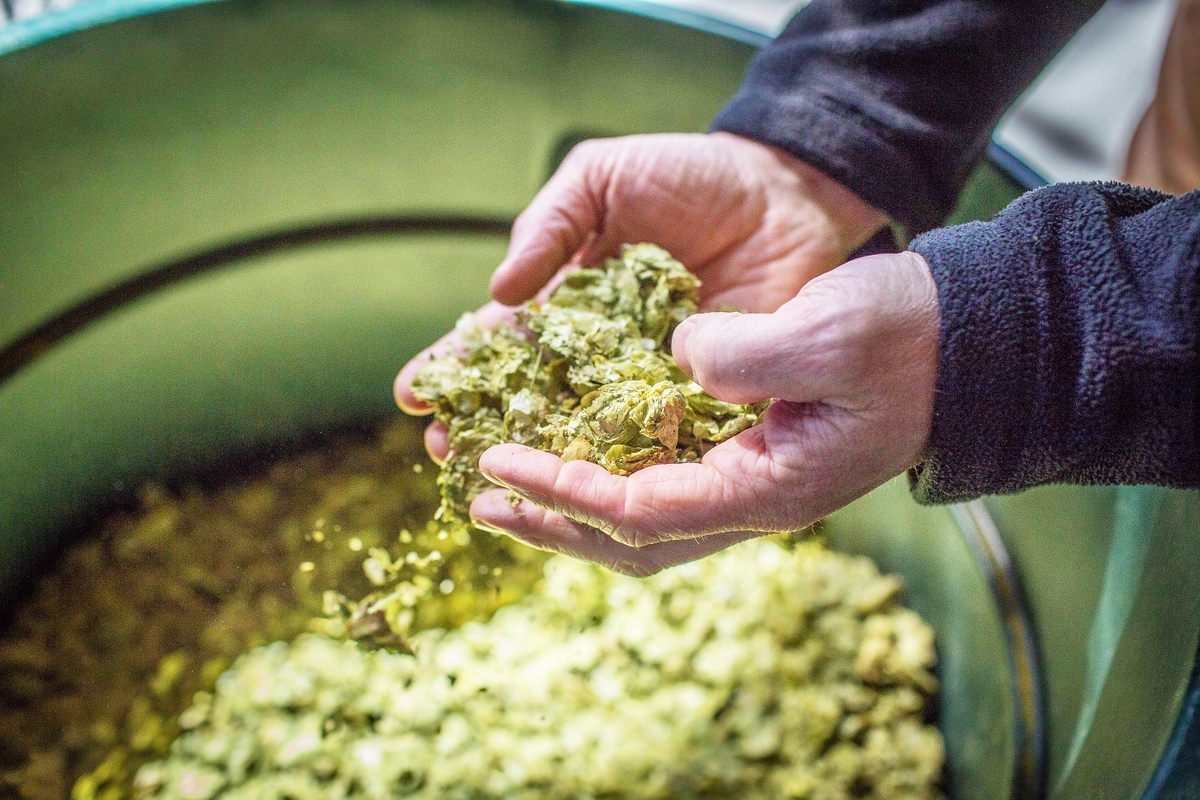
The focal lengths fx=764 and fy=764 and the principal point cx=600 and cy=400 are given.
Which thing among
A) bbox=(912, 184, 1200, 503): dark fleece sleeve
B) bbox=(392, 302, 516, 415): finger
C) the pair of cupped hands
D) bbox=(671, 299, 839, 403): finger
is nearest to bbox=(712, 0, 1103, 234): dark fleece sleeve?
the pair of cupped hands

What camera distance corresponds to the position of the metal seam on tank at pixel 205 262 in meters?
1.21

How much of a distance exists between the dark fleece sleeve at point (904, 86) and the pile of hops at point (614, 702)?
2.01 ft

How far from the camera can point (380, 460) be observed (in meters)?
0.97

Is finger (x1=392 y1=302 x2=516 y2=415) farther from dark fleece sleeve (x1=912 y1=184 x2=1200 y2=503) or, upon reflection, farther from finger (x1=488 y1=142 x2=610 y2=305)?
dark fleece sleeve (x1=912 y1=184 x2=1200 y2=503)

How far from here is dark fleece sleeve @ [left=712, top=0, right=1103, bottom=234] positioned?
0.95 metres

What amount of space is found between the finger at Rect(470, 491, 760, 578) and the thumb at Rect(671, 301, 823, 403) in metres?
0.19

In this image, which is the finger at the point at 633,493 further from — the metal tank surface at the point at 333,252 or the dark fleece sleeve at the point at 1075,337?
→ the metal tank surface at the point at 333,252

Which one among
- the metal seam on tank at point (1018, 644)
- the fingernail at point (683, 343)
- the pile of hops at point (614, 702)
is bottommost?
the pile of hops at point (614, 702)

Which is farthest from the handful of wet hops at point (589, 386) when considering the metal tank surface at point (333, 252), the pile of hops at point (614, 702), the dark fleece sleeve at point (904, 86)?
the pile of hops at point (614, 702)

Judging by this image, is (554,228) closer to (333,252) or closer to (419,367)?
(419,367)

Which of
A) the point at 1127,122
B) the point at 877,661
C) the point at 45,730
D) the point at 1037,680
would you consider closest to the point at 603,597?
the point at 877,661

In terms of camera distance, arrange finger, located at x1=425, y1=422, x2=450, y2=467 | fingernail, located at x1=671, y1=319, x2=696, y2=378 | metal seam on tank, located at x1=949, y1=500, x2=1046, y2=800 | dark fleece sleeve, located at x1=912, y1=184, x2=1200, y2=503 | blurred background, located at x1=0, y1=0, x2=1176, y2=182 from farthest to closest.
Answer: blurred background, located at x1=0, y1=0, x2=1176, y2=182, metal seam on tank, located at x1=949, y1=500, x2=1046, y2=800, finger, located at x1=425, y1=422, x2=450, y2=467, fingernail, located at x1=671, y1=319, x2=696, y2=378, dark fleece sleeve, located at x1=912, y1=184, x2=1200, y2=503

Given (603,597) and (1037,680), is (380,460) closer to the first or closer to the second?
(603,597)

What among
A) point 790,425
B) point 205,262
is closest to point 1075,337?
point 790,425
